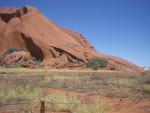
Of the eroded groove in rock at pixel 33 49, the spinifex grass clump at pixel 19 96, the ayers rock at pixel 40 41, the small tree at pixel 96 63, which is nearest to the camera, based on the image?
the spinifex grass clump at pixel 19 96

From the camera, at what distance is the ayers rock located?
5641 centimetres

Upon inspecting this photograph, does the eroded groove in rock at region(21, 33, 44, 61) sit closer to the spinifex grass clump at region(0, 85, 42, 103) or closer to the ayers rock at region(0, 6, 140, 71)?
the ayers rock at region(0, 6, 140, 71)

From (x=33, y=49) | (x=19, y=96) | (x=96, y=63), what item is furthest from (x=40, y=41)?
(x=19, y=96)

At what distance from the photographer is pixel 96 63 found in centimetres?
5384

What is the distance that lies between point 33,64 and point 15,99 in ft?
130

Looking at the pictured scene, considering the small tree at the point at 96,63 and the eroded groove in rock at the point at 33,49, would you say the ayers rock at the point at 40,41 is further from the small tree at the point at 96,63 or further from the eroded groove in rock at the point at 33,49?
the small tree at the point at 96,63

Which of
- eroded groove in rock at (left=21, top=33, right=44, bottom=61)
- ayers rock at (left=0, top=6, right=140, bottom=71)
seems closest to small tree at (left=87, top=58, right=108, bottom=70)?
ayers rock at (left=0, top=6, right=140, bottom=71)

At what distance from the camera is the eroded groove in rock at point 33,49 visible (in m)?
57.8

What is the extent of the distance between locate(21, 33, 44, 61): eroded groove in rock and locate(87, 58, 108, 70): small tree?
31.9 feet

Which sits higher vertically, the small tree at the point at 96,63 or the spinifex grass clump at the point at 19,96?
the small tree at the point at 96,63

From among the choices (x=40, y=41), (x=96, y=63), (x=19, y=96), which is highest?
(x=40, y=41)

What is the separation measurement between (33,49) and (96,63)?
539 inches

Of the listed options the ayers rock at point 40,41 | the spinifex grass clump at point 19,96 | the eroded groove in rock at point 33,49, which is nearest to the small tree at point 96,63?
the ayers rock at point 40,41

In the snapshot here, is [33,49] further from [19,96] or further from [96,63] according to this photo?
[19,96]
